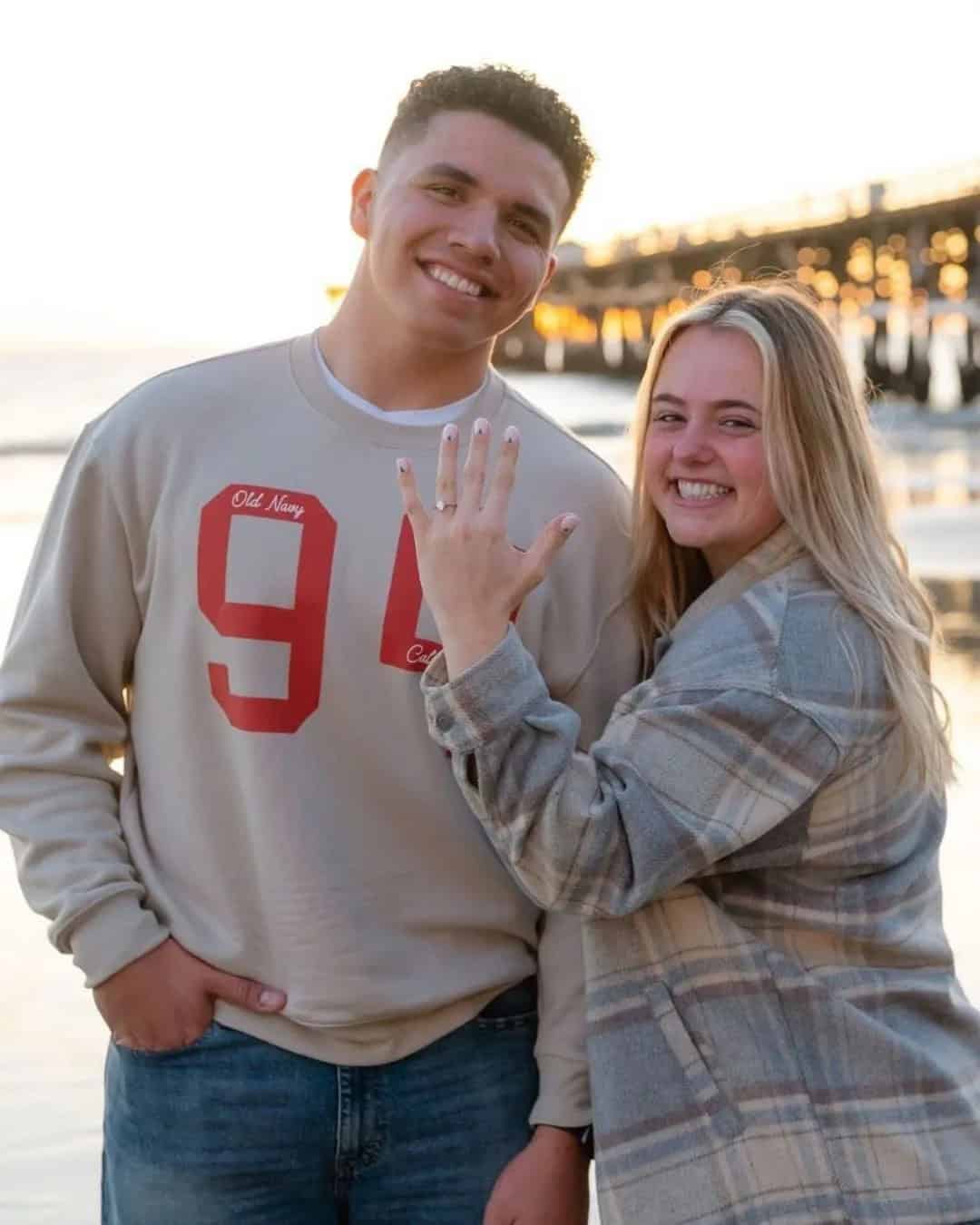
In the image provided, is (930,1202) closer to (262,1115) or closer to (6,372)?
(262,1115)

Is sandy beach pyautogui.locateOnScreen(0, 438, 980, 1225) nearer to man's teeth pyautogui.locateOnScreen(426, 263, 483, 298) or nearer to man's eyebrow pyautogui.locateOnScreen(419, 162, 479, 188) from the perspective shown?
man's teeth pyautogui.locateOnScreen(426, 263, 483, 298)

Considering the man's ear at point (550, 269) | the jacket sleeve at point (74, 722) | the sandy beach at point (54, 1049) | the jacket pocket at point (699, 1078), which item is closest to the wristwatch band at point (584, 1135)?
the jacket pocket at point (699, 1078)

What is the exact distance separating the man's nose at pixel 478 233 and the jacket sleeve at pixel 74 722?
576 millimetres

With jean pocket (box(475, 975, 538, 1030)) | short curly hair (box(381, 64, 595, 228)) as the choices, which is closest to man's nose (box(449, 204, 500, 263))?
short curly hair (box(381, 64, 595, 228))

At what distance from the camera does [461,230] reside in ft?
8.43

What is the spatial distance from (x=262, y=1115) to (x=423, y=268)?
117cm

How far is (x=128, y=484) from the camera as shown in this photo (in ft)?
8.31

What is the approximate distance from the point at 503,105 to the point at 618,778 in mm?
975

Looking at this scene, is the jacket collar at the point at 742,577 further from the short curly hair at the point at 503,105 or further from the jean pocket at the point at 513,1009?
the short curly hair at the point at 503,105

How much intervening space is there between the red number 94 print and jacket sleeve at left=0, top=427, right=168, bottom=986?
14 cm

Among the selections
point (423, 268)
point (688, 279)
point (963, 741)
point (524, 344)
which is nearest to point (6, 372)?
point (524, 344)

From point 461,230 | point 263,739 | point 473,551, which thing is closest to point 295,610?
point 263,739

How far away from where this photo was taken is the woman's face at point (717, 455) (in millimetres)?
2584

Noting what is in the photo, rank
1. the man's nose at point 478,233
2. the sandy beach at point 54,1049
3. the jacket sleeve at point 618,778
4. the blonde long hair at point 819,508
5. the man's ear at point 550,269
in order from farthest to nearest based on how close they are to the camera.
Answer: the sandy beach at point 54,1049
the man's ear at point 550,269
the man's nose at point 478,233
the blonde long hair at point 819,508
the jacket sleeve at point 618,778
